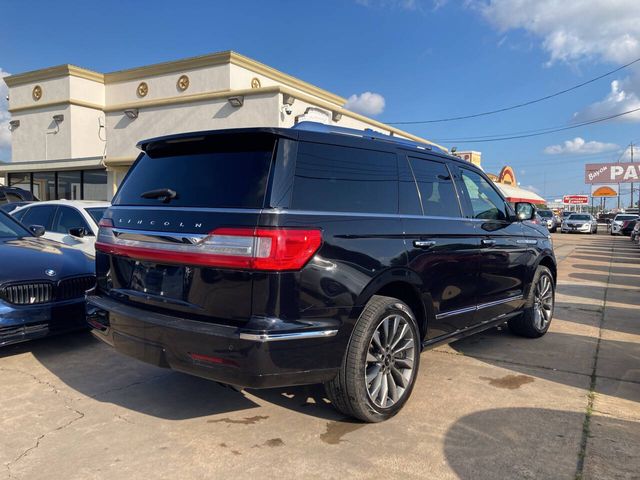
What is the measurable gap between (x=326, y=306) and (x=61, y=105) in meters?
27.1

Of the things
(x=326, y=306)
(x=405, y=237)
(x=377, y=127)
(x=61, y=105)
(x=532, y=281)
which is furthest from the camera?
(x=61, y=105)

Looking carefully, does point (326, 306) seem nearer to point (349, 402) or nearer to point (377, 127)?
point (349, 402)

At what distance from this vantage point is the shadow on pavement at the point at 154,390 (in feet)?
12.6

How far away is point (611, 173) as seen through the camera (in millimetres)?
68500

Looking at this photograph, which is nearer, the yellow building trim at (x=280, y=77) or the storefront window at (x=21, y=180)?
the yellow building trim at (x=280, y=77)

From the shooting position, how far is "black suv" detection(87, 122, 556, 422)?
2916 mm

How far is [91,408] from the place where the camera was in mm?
3842

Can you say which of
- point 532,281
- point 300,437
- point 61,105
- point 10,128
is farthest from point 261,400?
point 10,128

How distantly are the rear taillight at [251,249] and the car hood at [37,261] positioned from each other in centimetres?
254

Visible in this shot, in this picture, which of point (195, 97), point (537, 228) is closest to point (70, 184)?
point (195, 97)

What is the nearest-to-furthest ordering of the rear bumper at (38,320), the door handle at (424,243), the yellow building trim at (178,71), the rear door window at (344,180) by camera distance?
the rear door window at (344,180) < the door handle at (424,243) < the rear bumper at (38,320) < the yellow building trim at (178,71)

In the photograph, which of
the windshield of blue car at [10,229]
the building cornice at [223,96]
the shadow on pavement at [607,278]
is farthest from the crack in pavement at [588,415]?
the building cornice at [223,96]

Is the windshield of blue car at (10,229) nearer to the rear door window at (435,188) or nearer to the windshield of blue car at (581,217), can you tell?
the rear door window at (435,188)

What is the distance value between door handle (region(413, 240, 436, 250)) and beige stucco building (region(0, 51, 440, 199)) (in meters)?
14.0
